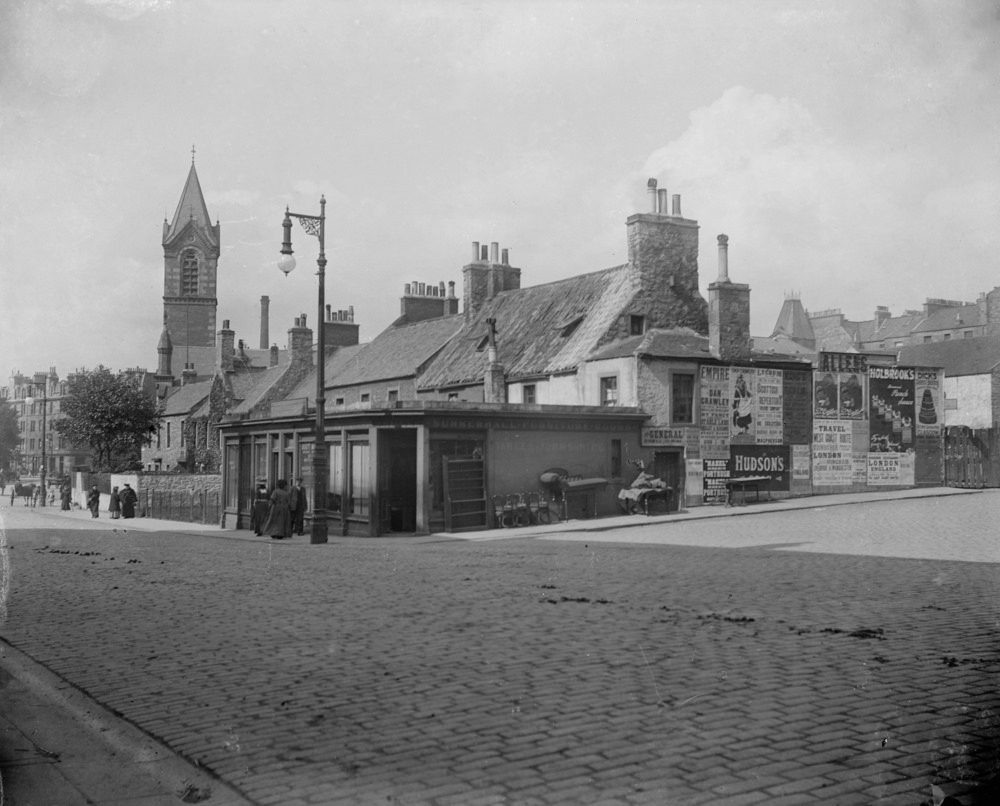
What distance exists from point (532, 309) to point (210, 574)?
2448 cm

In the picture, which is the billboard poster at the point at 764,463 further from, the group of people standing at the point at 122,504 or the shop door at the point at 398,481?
the group of people standing at the point at 122,504

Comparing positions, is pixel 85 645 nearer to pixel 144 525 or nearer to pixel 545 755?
pixel 545 755

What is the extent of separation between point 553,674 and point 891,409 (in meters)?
28.4

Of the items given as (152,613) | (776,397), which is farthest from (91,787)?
(776,397)

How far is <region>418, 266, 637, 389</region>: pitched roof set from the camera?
3136cm

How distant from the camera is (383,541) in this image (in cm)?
2294

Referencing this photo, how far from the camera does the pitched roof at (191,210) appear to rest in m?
113

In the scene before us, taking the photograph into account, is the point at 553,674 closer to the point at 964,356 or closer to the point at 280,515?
the point at 280,515

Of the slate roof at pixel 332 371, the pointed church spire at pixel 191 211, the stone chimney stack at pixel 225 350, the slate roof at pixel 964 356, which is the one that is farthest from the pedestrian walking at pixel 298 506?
the pointed church spire at pixel 191 211

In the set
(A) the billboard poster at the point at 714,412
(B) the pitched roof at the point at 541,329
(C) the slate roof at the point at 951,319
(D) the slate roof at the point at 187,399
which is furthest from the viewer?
Answer: (C) the slate roof at the point at 951,319

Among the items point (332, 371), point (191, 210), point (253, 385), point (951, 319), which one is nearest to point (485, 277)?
point (332, 371)

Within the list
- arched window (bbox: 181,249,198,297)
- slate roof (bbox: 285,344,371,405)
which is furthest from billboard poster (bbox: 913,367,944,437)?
arched window (bbox: 181,249,198,297)

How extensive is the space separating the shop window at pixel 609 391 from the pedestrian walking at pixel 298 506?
9874mm

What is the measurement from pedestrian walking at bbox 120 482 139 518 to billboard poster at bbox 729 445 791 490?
2557 cm
